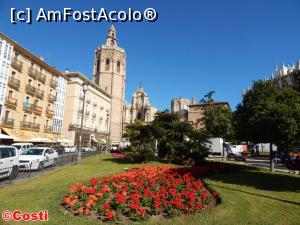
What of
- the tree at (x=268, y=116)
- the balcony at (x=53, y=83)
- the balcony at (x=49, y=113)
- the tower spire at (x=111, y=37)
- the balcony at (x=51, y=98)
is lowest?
the tree at (x=268, y=116)

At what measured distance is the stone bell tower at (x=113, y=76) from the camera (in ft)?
275

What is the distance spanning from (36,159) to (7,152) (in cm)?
406

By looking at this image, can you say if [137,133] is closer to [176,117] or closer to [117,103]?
[176,117]

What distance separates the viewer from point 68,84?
186 ft

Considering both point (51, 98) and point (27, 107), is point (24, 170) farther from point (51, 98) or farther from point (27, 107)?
point (51, 98)

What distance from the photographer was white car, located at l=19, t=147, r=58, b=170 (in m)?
16.4

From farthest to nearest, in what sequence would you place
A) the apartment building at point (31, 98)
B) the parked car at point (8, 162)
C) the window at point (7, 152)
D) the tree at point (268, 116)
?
the apartment building at point (31, 98), the tree at point (268, 116), the window at point (7, 152), the parked car at point (8, 162)

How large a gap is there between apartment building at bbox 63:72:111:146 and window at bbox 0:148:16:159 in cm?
3281

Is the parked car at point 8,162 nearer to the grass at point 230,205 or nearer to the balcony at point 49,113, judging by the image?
the grass at point 230,205

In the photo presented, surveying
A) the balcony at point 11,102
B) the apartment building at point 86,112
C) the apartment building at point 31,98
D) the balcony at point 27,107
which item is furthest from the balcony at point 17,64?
the apartment building at point 86,112

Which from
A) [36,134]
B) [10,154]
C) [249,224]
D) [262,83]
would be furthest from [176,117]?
[36,134]

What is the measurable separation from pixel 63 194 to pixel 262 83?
51.2 feet

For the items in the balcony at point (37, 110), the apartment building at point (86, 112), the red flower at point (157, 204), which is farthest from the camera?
the apartment building at point (86, 112)

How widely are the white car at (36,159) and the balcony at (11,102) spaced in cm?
2072
